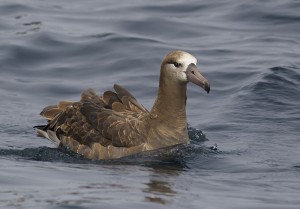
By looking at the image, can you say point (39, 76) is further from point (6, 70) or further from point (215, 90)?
point (215, 90)

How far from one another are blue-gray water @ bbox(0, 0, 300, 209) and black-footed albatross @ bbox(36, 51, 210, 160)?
168 millimetres

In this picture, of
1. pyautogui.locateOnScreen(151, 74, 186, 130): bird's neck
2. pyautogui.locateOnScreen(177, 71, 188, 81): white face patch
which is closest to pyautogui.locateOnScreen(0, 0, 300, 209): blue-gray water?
pyautogui.locateOnScreen(151, 74, 186, 130): bird's neck

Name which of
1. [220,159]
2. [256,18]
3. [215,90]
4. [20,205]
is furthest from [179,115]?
[256,18]

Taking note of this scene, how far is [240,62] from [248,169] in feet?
22.1

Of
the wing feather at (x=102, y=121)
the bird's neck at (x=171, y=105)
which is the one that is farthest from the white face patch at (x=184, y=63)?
the wing feather at (x=102, y=121)

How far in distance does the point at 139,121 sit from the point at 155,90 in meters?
4.54

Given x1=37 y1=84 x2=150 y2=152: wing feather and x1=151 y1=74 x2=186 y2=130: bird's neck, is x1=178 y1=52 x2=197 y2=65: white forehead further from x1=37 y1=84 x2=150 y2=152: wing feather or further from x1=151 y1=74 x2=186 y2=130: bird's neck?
x1=37 y1=84 x2=150 y2=152: wing feather

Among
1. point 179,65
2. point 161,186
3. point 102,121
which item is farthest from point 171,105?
point 161,186

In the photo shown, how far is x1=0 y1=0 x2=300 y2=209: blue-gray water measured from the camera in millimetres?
11047

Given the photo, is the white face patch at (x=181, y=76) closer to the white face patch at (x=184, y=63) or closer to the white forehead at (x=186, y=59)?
the white face patch at (x=184, y=63)

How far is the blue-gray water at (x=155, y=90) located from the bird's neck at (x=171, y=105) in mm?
353

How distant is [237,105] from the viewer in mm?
16281

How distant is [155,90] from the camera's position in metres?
17.5

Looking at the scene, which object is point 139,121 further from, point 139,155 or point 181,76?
point 181,76
